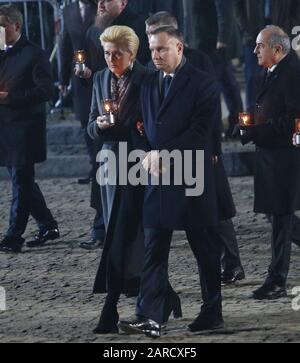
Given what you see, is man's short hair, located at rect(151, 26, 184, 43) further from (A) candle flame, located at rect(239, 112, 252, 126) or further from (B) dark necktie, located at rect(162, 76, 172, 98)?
(A) candle flame, located at rect(239, 112, 252, 126)

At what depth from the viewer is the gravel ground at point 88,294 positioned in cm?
964

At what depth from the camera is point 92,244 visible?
1254 centimetres

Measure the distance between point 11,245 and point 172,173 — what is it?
3.40 meters

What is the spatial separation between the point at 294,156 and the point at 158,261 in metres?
1.55

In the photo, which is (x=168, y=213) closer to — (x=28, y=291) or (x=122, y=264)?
(x=122, y=264)

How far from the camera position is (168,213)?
9453 mm

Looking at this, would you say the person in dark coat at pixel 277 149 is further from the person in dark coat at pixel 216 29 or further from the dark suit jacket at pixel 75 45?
the person in dark coat at pixel 216 29
